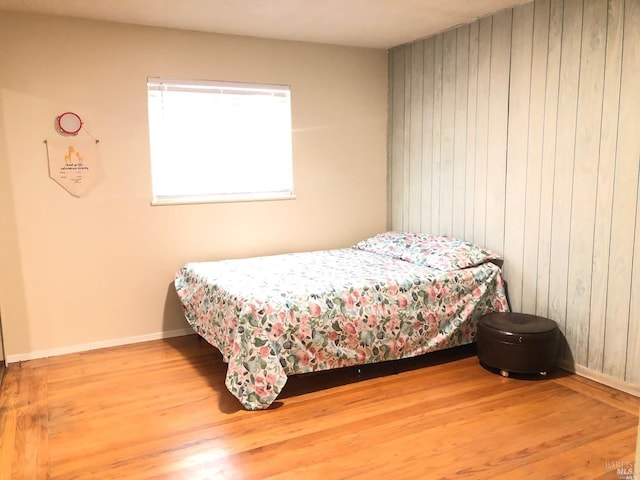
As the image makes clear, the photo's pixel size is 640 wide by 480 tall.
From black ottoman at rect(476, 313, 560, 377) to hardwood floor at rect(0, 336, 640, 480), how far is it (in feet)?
0.31

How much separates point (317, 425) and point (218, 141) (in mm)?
2280

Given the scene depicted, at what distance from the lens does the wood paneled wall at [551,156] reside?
110 inches

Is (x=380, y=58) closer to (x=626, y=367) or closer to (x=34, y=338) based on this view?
(x=626, y=367)

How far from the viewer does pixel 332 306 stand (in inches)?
116

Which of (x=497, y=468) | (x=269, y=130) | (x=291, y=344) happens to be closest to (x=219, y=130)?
(x=269, y=130)

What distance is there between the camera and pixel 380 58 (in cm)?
446

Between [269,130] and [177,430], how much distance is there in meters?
2.40

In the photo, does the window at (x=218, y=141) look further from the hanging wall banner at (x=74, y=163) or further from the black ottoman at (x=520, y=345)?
the black ottoman at (x=520, y=345)

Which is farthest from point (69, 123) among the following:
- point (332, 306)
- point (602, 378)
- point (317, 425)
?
point (602, 378)

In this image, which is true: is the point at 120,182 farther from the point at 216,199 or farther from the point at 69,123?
the point at 216,199

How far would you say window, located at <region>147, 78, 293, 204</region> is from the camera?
3.79 m

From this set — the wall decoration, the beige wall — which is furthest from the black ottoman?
the wall decoration

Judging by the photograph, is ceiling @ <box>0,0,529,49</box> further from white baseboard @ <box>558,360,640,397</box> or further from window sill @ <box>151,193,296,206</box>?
white baseboard @ <box>558,360,640,397</box>

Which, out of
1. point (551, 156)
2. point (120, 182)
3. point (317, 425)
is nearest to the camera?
point (317, 425)
